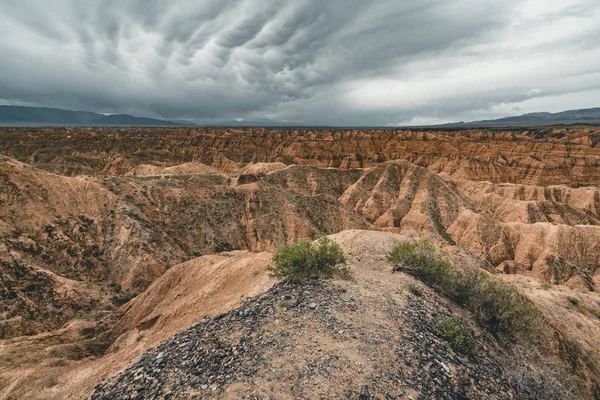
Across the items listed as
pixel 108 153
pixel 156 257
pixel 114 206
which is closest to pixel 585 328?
pixel 156 257

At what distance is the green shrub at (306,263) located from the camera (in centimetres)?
1311

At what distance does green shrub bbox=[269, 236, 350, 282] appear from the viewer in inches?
516

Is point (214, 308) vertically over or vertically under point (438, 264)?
under

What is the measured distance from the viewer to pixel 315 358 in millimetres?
8133

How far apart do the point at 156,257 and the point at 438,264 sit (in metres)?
27.8

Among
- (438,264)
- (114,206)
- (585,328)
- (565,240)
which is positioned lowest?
(565,240)

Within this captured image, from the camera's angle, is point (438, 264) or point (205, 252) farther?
point (205, 252)

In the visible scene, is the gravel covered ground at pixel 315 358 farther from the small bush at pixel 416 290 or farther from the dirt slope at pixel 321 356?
the small bush at pixel 416 290

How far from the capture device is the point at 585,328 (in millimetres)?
20656

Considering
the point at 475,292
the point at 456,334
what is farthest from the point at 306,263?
the point at 475,292

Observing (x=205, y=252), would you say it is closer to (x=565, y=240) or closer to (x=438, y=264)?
(x=438, y=264)

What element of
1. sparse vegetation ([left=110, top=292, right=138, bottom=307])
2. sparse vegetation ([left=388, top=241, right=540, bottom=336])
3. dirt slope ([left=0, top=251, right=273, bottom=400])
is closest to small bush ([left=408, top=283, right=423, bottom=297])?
sparse vegetation ([left=388, top=241, right=540, bottom=336])

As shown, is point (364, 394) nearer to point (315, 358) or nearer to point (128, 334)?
point (315, 358)

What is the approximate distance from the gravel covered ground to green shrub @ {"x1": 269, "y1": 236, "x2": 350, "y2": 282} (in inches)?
61.1
